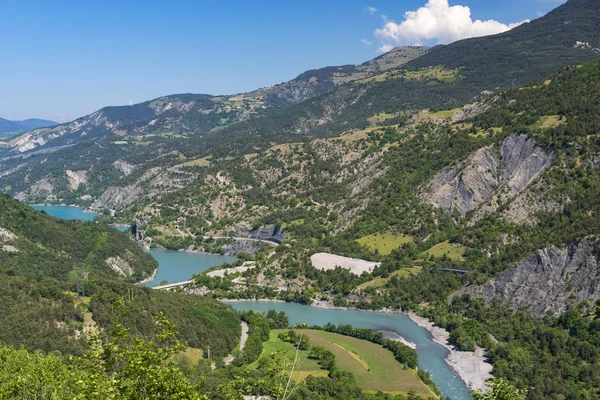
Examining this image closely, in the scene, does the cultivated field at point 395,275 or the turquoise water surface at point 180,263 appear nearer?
the cultivated field at point 395,275

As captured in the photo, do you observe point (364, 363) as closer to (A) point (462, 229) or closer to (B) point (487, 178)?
(A) point (462, 229)

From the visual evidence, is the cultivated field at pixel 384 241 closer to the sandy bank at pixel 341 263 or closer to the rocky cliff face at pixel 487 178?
the sandy bank at pixel 341 263

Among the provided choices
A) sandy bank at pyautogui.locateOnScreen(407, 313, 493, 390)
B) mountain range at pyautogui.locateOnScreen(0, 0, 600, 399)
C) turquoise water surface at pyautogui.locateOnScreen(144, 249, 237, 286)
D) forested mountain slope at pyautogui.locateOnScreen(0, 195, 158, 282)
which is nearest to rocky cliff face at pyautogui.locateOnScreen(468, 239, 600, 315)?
mountain range at pyautogui.locateOnScreen(0, 0, 600, 399)

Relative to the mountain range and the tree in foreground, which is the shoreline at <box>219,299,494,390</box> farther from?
the tree in foreground

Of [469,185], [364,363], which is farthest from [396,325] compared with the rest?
[469,185]

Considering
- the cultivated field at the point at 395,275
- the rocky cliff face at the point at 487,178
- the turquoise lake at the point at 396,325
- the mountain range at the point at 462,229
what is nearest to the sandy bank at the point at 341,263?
the mountain range at the point at 462,229
